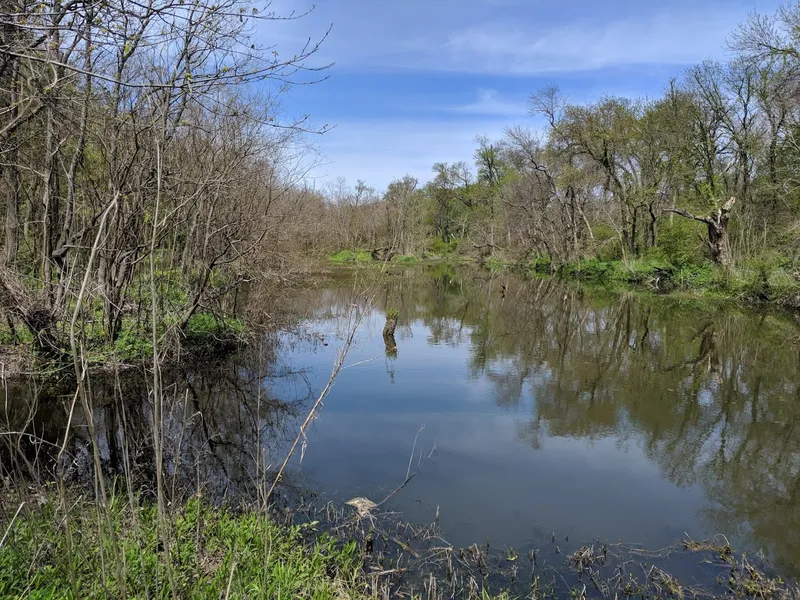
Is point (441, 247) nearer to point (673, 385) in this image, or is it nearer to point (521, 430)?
point (673, 385)

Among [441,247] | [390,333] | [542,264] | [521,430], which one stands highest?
[441,247]

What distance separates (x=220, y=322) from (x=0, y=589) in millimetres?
8733

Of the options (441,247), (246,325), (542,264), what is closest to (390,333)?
(246,325)

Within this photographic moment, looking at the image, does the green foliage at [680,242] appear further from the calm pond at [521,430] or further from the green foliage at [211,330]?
the green foliage at [211,330]

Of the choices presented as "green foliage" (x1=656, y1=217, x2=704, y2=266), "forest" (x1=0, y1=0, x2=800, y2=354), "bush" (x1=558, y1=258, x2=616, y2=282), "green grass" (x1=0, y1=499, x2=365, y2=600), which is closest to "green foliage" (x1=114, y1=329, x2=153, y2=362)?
"forest" (x1=0, y1=0, x2=800, y2=354)

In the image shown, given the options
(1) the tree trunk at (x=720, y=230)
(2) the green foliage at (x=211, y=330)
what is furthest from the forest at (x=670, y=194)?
(2) the green foliage at (x=211, y=330)

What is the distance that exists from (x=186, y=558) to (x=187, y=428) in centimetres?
365

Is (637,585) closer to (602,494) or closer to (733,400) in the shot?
(602,494)

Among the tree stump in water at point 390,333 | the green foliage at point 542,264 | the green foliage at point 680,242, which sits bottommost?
the tree stump in water at point 390,333

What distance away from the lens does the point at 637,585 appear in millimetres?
4047

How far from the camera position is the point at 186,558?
11.5ft

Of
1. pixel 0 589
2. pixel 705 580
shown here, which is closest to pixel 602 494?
pixel 705 580

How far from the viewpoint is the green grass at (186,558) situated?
284 cm

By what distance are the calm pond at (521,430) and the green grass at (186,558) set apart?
54 cm
